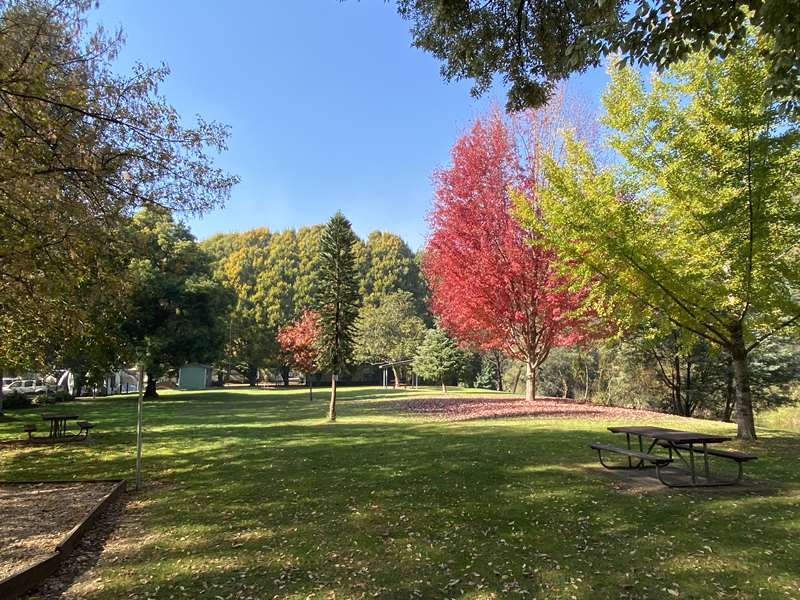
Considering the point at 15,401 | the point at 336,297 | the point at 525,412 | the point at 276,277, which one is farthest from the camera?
the point at 276,277

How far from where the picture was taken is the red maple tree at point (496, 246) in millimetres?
19172

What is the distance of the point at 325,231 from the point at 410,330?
1242 inches

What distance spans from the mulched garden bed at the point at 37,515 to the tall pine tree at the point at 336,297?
11152mm

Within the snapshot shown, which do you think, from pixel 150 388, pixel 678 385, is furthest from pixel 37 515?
pixel 150 388

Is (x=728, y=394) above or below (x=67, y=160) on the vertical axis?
below

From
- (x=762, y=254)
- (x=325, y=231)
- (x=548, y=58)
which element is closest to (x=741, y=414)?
(x=762, y=254)

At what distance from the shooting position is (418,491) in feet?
22.7

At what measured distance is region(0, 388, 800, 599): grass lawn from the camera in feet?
13.3

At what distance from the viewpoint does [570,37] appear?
6254 mm

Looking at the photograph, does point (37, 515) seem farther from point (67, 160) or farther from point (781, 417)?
point (781, 417)

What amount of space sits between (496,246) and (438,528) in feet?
50.3

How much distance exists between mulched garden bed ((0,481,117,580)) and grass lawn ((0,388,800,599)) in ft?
2.12

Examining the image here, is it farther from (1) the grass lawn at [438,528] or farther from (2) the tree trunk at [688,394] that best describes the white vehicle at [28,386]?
(2) the tree trunk at [688,394]

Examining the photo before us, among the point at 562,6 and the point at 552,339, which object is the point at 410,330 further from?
the point at 562,6
